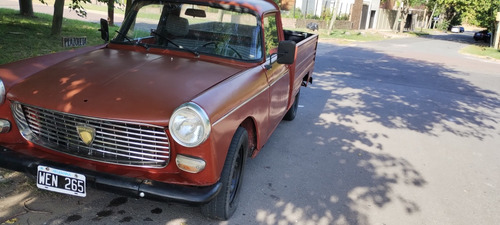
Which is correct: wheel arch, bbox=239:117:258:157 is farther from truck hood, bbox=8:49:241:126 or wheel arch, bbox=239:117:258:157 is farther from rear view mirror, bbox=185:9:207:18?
rear view mirror, bbox=185:9:207:18

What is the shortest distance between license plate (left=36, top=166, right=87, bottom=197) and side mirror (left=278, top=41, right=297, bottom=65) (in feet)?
7.24

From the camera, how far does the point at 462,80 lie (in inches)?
465

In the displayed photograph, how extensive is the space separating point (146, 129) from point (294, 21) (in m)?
30.6

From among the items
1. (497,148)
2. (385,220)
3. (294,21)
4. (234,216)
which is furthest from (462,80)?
(294,21)

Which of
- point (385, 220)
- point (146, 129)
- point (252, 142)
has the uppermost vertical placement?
point (146, 129)

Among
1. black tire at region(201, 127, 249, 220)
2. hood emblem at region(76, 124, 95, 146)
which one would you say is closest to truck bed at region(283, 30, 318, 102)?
black tire at region(201, 127, 249, 220)

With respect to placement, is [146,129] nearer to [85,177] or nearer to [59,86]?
[85,177]

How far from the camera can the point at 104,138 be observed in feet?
8.50

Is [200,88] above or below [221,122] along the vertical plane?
above

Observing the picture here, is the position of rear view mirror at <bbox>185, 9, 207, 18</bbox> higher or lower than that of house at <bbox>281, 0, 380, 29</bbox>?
lower

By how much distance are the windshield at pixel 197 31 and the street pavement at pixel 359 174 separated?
131 cm

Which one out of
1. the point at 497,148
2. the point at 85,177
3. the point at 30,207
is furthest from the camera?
the point at 497,148

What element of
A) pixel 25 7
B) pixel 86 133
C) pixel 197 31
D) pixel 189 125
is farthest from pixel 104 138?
pixel 25 7

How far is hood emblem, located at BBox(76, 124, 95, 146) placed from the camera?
8.45 feet
